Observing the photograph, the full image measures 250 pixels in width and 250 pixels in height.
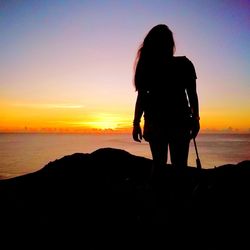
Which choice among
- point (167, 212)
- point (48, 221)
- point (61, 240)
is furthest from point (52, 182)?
point (167, 212)

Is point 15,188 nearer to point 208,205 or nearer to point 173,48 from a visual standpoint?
point 208,205

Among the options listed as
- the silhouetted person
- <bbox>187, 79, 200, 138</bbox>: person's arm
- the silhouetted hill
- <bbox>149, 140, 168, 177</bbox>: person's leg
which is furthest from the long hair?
the silhouetted hill

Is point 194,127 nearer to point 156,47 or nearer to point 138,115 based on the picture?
point 138,115

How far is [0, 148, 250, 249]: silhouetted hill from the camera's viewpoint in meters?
4.48

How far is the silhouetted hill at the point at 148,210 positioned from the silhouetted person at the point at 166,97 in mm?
459

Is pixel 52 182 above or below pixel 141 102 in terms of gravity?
below

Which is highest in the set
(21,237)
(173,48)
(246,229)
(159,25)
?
(159,25)

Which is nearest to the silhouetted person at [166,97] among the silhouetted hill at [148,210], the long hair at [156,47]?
the long hair at [156,47]

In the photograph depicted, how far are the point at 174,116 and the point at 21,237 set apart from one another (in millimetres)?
3444

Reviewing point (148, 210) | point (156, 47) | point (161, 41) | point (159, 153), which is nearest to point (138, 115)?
point (159, 153)

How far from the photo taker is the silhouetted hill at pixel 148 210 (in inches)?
176

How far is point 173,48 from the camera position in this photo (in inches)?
176

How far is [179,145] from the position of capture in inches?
168

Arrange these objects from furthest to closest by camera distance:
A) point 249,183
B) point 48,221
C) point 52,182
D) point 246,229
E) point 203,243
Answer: point 52,182, point 249,183, point 48,221, point 246,229, point 203,243
